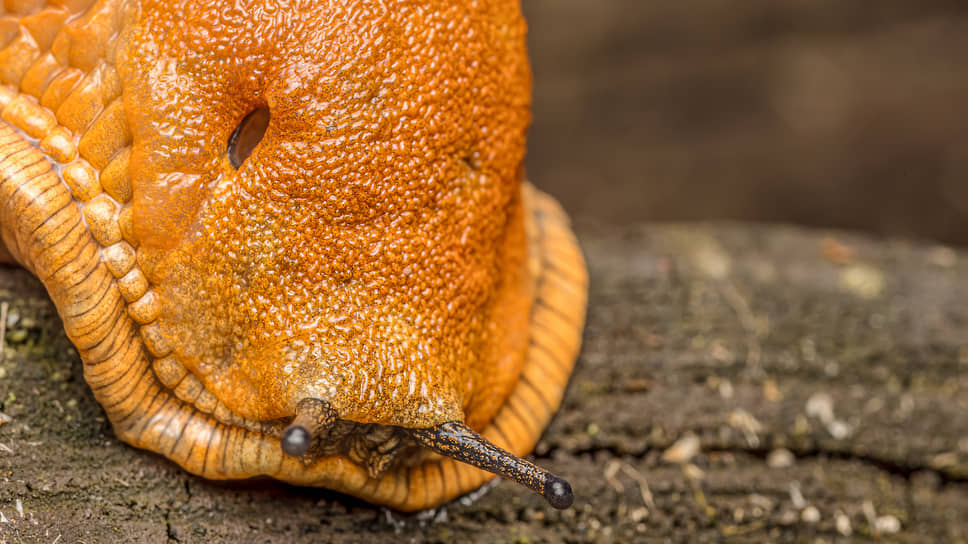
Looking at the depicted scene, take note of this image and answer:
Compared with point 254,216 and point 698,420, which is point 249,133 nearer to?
point 254,216

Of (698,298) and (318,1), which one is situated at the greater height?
(318,1)

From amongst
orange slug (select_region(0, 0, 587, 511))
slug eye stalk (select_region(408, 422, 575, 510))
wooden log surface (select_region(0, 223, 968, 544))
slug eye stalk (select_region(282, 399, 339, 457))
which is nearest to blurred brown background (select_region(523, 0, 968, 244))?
wooden log surface (select_region(0, 223, 968, 544))

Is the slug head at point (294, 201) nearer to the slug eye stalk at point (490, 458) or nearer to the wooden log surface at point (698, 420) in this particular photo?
the slug eye stalk at point (490, 458)

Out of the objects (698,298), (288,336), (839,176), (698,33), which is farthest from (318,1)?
(839,176)

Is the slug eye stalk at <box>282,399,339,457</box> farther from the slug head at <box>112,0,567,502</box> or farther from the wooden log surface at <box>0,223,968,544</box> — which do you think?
the wooden log surface at <box>0,223,968,544</box>

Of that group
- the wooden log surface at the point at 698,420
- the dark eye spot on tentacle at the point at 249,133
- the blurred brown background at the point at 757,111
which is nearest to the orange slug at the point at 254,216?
the dark eye spot on tentacle at the point at 249,133

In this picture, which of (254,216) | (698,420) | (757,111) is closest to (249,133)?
(254,216)

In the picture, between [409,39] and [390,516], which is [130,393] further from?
[409,39]
